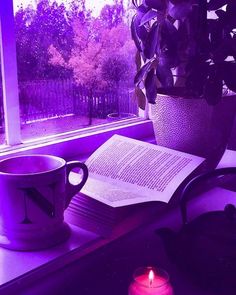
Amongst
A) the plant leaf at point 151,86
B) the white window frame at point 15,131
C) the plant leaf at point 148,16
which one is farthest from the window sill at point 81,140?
the plant leaf at point 148,16

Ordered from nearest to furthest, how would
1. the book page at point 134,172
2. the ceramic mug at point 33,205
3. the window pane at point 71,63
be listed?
1. the ceramic mug at point 33,205
2. the book page at point 134,172
3. the window pane at point 71,63

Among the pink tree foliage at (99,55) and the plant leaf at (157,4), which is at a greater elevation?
the plant leaf at (157,4)

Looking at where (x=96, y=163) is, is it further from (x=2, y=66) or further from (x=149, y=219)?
(x=2, y=66)

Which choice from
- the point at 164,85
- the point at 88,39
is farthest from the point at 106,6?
the point at 164,85

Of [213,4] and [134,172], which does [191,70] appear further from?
[134,172]

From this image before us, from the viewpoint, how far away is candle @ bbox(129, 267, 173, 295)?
0.65 metres

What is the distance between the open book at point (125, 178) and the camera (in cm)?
69

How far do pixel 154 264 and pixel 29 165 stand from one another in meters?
0.34

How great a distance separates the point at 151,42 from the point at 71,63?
257mm

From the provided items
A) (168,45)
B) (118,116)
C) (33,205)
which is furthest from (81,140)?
(33,205)

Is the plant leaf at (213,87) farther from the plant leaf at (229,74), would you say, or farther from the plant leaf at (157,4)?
the plant leaf at (157,4)

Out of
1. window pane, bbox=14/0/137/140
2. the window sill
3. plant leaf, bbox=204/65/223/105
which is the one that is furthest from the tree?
plant leaf, bbox=204/65/223/105

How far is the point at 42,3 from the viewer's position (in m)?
0.92

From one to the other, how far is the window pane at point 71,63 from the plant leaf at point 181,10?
0.99 feet
